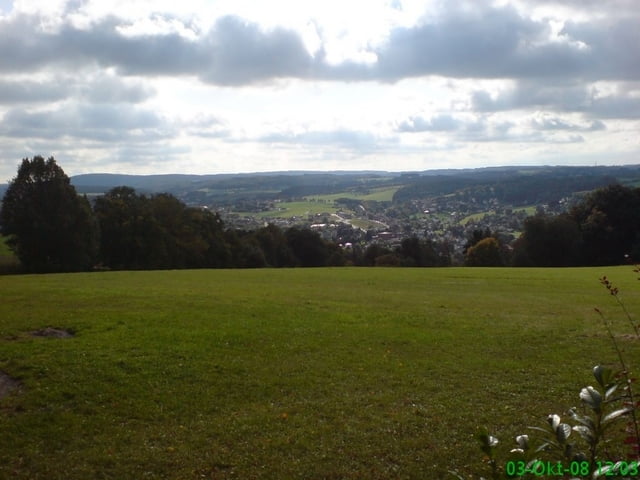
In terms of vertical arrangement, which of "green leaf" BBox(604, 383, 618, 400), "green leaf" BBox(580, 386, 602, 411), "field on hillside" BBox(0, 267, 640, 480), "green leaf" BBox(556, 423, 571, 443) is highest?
"green leaf" BBox(604, 383, 618, 400)

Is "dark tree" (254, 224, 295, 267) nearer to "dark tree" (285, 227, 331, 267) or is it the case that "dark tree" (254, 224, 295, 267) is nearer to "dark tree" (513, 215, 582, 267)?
"dark tree" (285, 227, 331, 267)

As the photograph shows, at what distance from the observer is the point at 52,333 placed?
15.4 metres

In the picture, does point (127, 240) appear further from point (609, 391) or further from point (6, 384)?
point (609, 391)

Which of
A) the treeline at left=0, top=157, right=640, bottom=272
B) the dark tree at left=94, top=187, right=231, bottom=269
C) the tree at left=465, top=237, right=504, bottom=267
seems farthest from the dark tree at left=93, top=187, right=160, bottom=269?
the tree at left=465, top=237, right=504, bottom=267

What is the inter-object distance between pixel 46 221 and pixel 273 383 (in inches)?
1836

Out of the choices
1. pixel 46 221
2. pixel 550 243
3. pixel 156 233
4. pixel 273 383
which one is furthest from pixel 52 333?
pixel 550 243

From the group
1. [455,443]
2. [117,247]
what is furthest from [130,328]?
[117,247]

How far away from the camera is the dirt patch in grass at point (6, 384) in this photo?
1101 cm

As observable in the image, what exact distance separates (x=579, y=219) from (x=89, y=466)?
79286 mm

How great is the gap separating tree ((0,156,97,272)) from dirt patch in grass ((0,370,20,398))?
143ft

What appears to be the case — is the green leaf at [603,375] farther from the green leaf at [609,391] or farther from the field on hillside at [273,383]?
the field on hillside at [273,383]

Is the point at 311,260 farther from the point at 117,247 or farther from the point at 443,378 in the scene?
the point at 443,378

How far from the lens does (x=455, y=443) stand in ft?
30.7

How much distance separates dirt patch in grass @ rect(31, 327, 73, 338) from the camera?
1521cm
